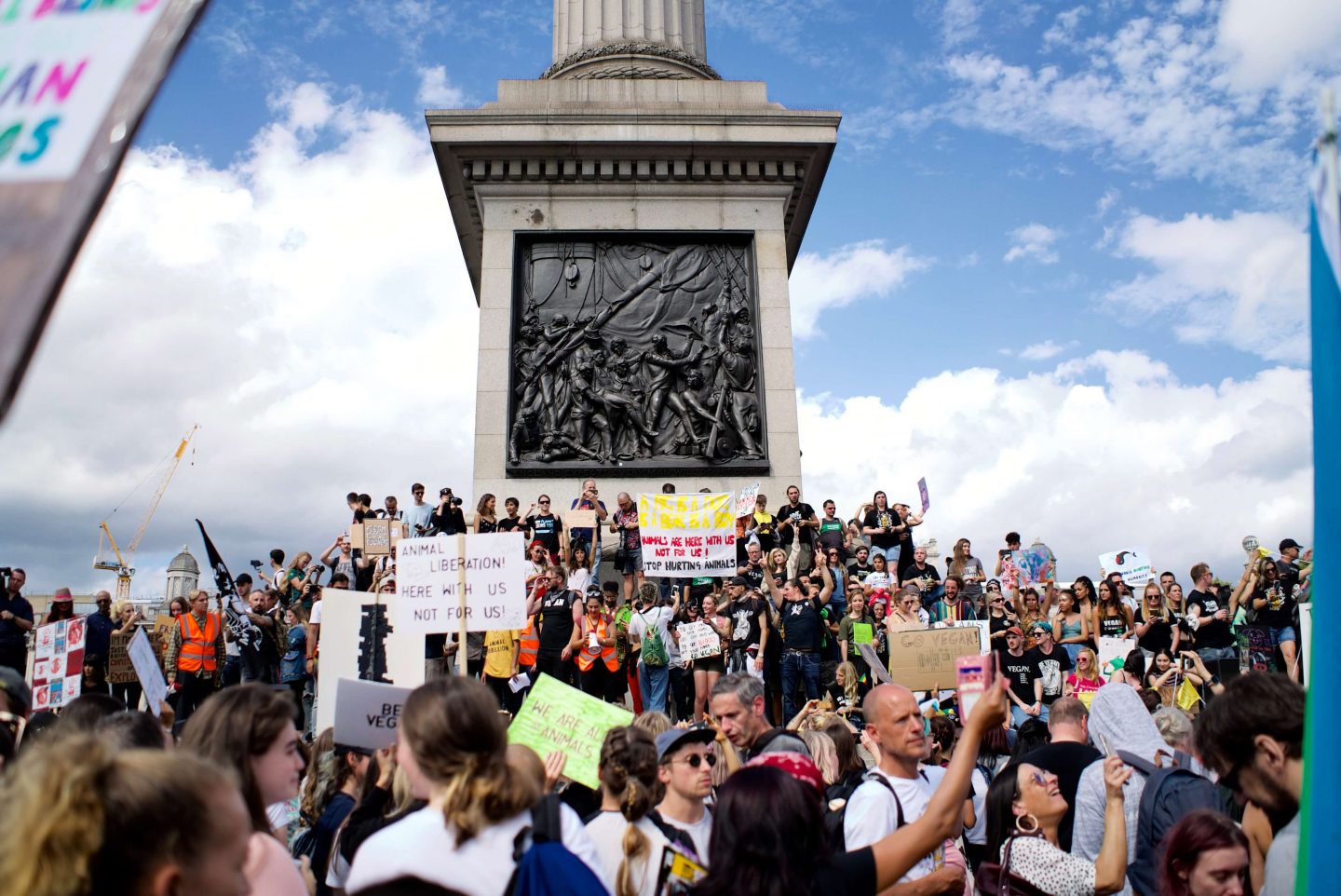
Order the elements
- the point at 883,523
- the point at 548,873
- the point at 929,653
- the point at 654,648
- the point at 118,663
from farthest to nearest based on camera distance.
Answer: the point at 883,523 → the point at 118,663 → the point at 654,648 → the point at 929,653 → the point at 548,873

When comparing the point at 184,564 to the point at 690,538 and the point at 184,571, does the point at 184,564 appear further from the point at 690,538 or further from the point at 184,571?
the point at 690,538

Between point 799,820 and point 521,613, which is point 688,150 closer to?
point 521,613

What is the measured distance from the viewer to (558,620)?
11.6 m

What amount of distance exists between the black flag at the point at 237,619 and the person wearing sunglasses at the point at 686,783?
33.2 ft

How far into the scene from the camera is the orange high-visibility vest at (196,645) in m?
12.0

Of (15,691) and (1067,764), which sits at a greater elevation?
(15,691)

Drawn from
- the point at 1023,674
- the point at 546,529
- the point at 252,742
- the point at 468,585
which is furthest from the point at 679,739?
the point at 546,529

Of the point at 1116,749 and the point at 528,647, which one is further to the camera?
the point at 528,647

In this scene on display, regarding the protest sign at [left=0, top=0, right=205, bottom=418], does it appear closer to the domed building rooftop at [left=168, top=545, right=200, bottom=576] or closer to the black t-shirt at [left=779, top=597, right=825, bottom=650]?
the black t-shirt at [left=779, top=597, right=825, bottom=650]

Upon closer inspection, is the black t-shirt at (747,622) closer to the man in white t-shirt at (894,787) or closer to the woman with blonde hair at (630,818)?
the man in white t-shirt at (894,787)

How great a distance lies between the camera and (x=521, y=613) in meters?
7.75

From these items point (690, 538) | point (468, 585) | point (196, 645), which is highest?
point (690, 538)

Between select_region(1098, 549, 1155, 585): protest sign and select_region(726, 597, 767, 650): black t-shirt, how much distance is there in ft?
20.7

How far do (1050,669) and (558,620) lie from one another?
5.01 m
